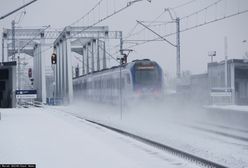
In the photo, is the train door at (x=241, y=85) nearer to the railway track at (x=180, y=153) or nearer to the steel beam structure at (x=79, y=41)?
the steel beam structure at (x=79, y=41)

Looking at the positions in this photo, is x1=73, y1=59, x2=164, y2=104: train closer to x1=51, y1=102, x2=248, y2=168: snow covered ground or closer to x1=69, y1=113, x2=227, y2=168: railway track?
x1=51, y1=102, x2=248, y2=168: snow covered ground

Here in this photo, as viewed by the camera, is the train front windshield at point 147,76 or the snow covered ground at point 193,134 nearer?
the snow covered ground at point 193,134

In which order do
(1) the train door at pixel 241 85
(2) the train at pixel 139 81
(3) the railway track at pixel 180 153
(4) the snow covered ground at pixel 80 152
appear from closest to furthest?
(3) the railway track at pixel 180 153
(4) the snow covered ground at pixel 80 152
(2) the train at pixel 139 81
(1) the train door at pixel 241 85

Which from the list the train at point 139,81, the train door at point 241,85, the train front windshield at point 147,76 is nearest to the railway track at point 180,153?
the train at point 139,81

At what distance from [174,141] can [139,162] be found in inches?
246

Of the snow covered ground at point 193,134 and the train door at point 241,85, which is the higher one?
the train door at point 241,85

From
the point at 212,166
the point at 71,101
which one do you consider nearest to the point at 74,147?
the point at 212,166

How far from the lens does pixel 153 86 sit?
3600 cm

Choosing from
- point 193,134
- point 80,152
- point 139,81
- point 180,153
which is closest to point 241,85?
point 139,81

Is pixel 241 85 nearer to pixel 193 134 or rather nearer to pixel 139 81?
pixel 139 81

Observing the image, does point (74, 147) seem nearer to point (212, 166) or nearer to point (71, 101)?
point (212, 166)

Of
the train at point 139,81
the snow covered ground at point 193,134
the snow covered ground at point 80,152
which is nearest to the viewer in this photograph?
the snow covered ground at point 80,152

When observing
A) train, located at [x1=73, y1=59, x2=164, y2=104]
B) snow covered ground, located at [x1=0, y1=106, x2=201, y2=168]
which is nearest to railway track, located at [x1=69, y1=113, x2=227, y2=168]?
snow covered ground, located at [x1=0, y1=106, x2=201, y2=168]

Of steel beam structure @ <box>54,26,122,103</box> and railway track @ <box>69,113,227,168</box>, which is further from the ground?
steel beam structure @ <box>54,26,122,103</box>
